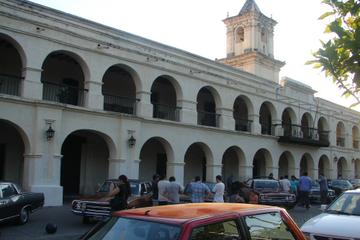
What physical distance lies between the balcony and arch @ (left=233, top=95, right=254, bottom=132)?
2.88 meters

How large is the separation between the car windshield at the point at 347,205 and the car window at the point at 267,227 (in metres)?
4.27

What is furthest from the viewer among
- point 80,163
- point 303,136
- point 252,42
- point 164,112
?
point 252,42

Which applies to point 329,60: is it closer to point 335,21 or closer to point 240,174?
point 335,21

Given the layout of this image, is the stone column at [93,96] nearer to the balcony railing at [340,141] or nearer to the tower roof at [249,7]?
the tower roof at [249,7]

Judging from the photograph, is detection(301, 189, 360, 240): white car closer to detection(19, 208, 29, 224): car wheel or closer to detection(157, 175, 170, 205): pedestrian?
detection(157, 175, 170, 205): pedestrian

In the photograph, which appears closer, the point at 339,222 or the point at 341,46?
the point at 341,46

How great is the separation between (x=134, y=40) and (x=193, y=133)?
6518mm

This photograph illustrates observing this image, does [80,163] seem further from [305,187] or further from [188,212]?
[188,212]

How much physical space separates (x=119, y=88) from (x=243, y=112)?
1172cm

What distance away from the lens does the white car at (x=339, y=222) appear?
795 cm

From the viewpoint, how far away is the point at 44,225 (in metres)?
15.1

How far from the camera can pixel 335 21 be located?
5906 mm

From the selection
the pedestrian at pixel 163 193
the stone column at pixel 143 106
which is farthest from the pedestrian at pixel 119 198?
the stone column at pixel 143 106

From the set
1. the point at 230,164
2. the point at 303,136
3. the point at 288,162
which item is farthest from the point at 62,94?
the point at 303,136
